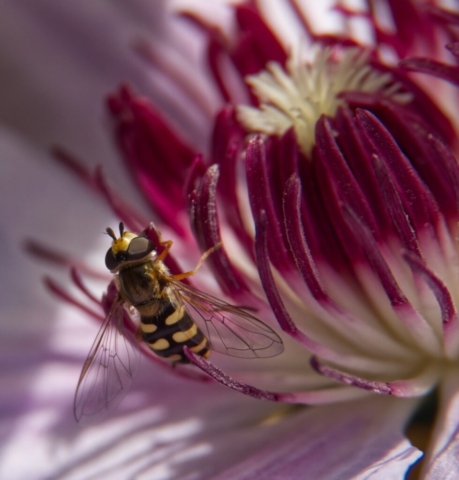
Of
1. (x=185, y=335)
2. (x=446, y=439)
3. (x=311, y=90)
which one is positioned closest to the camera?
(x=446, y=439)

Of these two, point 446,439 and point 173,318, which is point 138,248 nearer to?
point 173,318

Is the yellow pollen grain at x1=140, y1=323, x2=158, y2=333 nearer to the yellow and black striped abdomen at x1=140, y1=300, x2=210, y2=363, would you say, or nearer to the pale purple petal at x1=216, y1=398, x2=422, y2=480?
the yellow and black striped abdomen at x1=140, y1=300, x2=210, y2=363

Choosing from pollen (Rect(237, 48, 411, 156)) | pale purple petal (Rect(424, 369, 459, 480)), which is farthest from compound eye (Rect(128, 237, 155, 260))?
pale purple petal (Rect(424, 369, 459, 480))

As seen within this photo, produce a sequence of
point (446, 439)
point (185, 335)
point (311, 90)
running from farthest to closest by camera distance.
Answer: point (311, 90) → point (185, 335) → point (446, 439)

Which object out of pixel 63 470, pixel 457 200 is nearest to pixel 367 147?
pixel 457 200

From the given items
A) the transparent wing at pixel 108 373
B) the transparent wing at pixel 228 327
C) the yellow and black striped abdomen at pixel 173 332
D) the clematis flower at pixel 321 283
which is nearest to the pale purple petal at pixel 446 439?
the clematis flower at pixel 321 283

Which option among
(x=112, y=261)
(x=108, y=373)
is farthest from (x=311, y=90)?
(x=108, y=373)

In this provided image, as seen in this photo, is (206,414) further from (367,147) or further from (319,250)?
(367,147)
